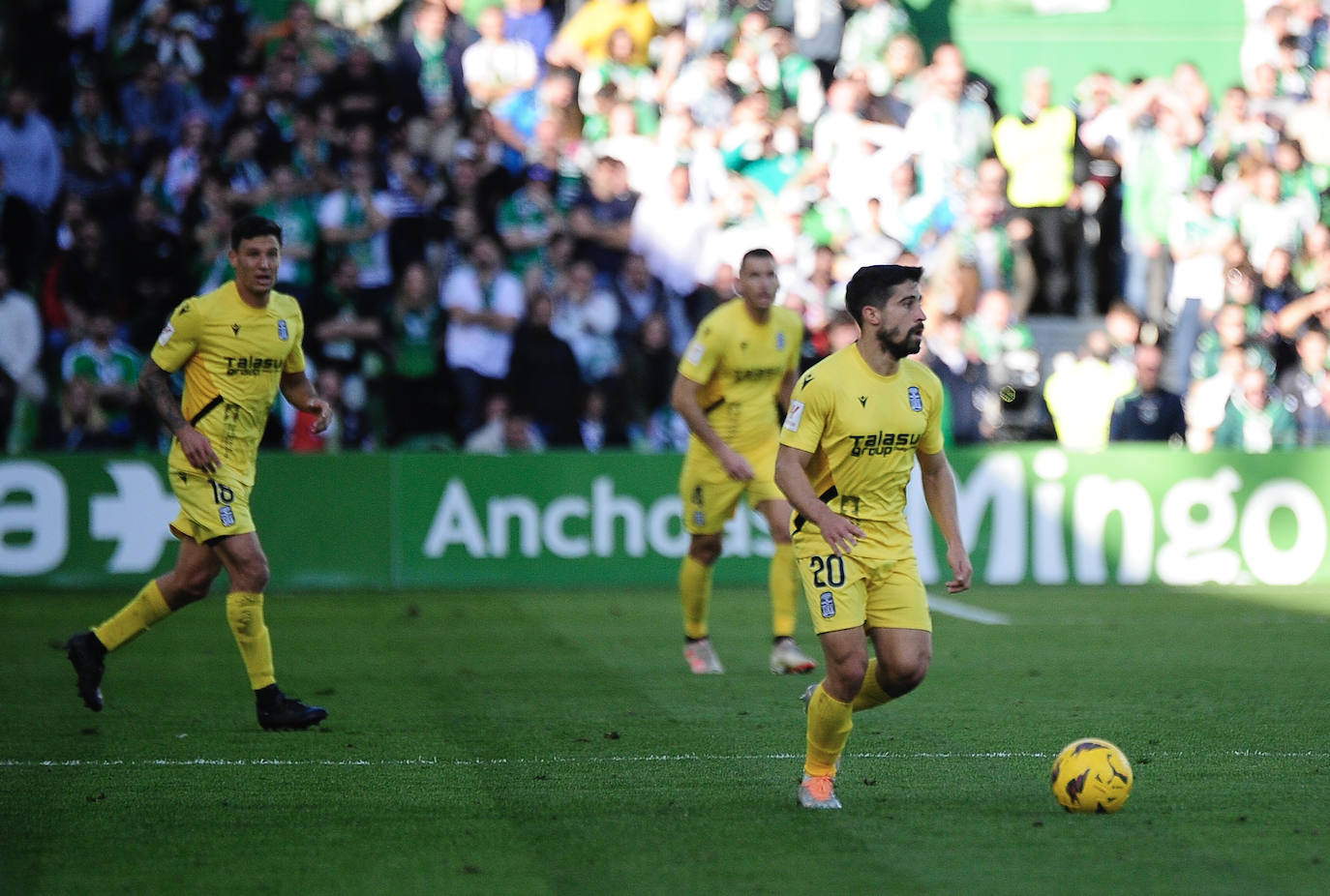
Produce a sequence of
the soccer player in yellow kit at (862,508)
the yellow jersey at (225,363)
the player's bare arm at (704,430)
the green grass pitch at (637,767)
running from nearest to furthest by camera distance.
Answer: the green grass pitch at (637,767) → the soccer player in yellow kit at (862,508) → the yellow jersey at (225,363) → the player's bare arm at (704,430)

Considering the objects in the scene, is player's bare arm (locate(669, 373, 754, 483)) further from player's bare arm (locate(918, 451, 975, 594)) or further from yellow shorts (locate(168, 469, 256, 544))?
player's bare arm (locate(918, 451, 975, 594))

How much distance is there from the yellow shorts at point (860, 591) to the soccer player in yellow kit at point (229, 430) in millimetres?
3048

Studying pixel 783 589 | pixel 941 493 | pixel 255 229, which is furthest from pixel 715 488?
pixel 941 493

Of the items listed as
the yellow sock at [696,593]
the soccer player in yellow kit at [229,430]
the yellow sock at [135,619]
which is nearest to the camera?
the soccer player in yellow kit at [229,430]

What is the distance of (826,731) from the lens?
259 inches

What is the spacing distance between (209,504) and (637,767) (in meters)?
2.59

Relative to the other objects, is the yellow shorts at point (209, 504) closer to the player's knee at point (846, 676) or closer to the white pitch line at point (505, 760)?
the white pitch line at point (505, 760)

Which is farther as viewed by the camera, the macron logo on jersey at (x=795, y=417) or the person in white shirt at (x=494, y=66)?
the person in white shirt at (x=494, y=66)

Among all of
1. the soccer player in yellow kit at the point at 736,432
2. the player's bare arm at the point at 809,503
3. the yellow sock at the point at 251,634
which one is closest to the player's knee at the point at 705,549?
the soccer player in yellow kit at the point at 736,432

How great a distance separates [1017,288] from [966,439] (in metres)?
2.48

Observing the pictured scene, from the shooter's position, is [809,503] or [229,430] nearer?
[809,503]

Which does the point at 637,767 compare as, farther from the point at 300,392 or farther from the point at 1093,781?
the point at 300,392

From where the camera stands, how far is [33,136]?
1653cm

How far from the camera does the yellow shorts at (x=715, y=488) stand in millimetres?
10641
